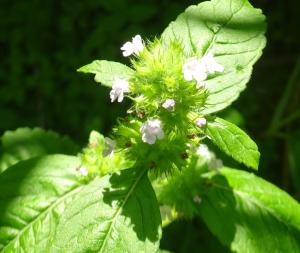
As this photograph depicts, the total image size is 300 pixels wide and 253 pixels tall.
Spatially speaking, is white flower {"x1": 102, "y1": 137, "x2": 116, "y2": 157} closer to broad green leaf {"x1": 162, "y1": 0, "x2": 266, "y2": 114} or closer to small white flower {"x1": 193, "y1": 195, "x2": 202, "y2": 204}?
broad green leaf {"x1": 162, "y1": 0, "x2": 266, "y2": 114}

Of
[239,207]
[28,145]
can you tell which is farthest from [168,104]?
[28,145]

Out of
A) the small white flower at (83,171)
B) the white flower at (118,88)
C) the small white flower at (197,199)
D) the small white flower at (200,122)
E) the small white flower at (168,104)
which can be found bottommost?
the small white flower at (197,199)

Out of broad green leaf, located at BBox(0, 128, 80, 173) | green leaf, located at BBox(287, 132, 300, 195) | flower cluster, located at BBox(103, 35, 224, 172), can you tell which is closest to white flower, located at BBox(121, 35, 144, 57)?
flower cluster, located at BBox(103, 35, 224, 172)

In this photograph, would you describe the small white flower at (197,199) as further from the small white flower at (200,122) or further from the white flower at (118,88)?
the white flower at (118,88)

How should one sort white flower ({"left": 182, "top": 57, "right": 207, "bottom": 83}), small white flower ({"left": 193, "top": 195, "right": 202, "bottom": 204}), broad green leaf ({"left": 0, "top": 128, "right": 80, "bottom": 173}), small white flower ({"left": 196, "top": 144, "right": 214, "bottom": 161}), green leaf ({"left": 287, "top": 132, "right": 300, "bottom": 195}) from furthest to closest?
green leaf ({"left": 287, "top": 132, "right": 300, "bottom": 195}) → broad green leaf ({"left": 0, "top": 128, "right": 80, "bottom": 173}) → small white flower ({"left": 196, "top": 144, "right": 214, "bottom": 161}) → small white flower ({"left": 193, "top": 195, "right": 202, "bottom": 204}) → white flower ({"left": 182, "top": 57, "right": 207, "bottom": 83})

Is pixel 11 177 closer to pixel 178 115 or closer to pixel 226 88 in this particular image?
pixel 178 115

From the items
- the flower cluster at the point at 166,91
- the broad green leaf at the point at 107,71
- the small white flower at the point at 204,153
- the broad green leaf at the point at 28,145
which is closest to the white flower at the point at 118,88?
the flower cluster at the point at 166,91

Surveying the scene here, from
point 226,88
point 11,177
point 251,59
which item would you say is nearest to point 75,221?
point 11,177
